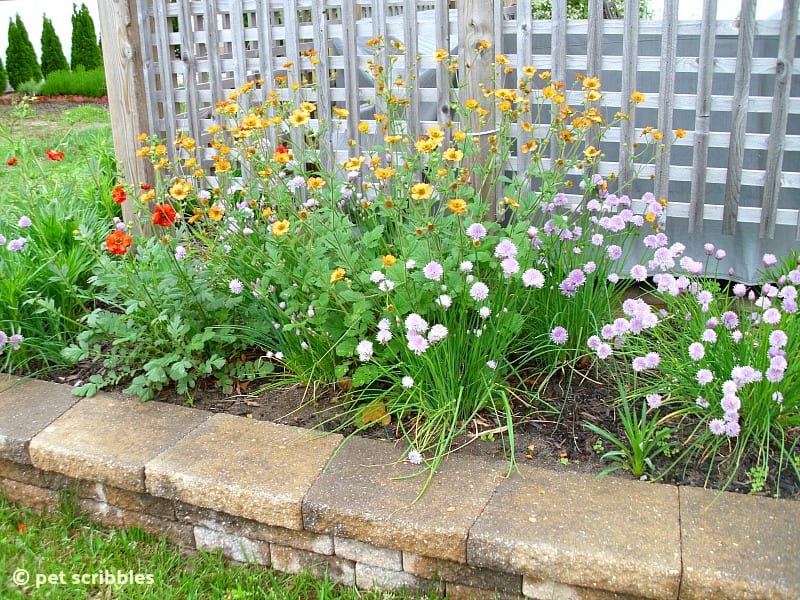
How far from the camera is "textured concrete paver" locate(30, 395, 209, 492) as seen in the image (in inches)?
91.1

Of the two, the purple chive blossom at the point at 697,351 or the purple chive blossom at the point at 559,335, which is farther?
the purple chive blossom at the point at 559,335

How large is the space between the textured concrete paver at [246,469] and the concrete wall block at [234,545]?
0.40 ft

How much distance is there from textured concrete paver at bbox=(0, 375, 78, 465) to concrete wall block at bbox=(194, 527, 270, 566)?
0.62 m

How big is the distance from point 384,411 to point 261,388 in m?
0.47

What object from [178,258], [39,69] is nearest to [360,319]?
[178,258]

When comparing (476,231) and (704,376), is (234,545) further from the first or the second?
(704,376)

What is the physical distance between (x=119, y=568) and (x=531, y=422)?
1.23m

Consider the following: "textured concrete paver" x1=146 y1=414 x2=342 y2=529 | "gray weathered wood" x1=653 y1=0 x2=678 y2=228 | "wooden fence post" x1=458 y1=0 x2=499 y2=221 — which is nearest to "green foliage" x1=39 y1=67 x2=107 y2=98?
"wooden fence post" x1=458 y1=0 x2=499 y2=221

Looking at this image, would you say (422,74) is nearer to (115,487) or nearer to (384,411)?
(384,411)

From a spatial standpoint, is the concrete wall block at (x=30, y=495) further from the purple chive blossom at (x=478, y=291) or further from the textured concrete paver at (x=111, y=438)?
the purple chive blossom at (x=478, y=291)

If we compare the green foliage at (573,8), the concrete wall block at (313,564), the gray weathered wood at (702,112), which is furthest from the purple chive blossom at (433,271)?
the green foliage at (573,8)

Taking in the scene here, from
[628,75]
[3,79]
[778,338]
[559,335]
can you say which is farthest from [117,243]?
[3,79]

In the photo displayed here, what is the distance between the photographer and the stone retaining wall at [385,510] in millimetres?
1825

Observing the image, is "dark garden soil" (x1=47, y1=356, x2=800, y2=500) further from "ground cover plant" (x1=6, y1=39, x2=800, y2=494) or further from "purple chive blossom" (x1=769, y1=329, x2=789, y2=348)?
"purple chive blossom" (x1=769, y1=329, x2=789, y2=348)
